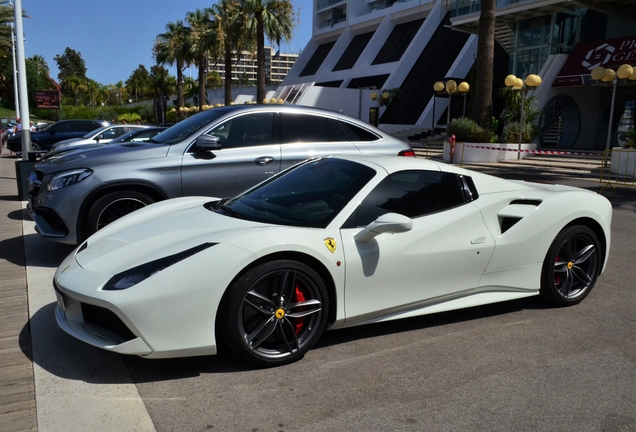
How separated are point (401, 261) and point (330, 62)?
52.5m

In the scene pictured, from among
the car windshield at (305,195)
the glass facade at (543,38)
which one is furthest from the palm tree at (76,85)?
the car windshield at (305,195)

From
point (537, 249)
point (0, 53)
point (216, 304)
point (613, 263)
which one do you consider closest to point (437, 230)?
point (537, 249)

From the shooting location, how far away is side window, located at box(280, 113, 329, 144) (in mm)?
6633

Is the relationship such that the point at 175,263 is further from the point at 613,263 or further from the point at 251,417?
the point at 613,263

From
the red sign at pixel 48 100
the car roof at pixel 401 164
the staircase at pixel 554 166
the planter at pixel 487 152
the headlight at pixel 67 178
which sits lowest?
the staircase at pixel 554 166

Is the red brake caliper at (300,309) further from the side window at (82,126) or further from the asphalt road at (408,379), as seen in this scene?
the side window at (82,126)

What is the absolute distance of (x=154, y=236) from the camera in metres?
3.62

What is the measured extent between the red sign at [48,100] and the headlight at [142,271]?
50797 mm

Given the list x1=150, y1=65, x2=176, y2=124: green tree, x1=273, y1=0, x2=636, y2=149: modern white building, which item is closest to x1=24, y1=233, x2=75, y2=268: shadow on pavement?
x1=273, y1=0, x2=636, y2=149: modern white building

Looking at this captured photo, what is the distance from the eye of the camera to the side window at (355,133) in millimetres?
6926

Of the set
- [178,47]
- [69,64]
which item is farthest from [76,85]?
[178,47]

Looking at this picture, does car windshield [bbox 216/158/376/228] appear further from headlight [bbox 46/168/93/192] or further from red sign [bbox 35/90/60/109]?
red sign [bbox 35/90/60/109]

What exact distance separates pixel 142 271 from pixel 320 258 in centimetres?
109

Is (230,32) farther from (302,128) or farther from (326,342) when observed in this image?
(326,342)
